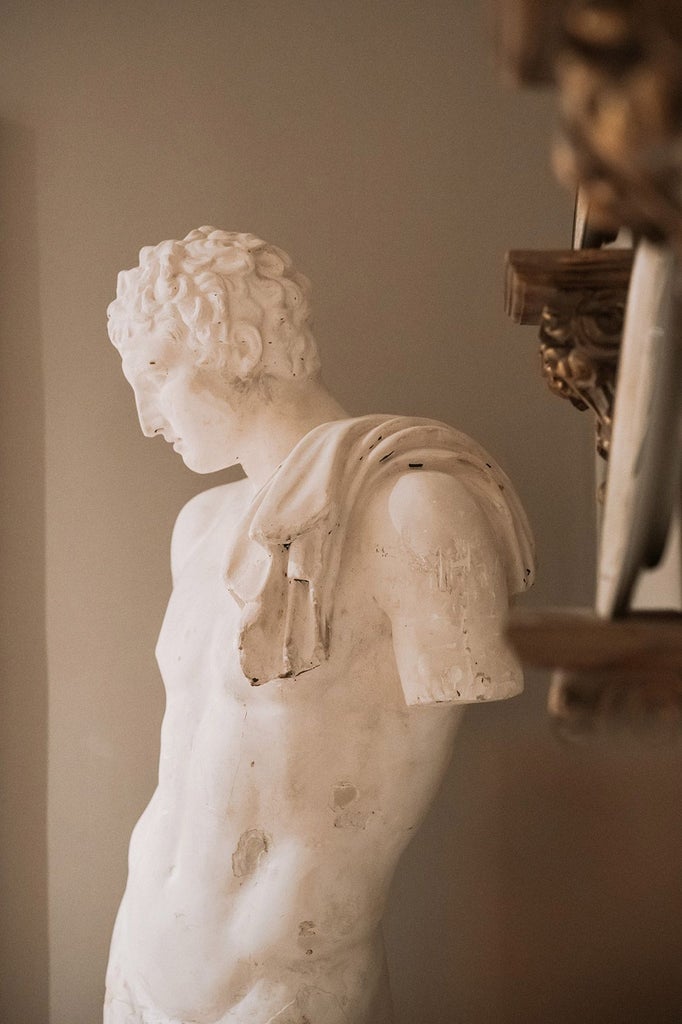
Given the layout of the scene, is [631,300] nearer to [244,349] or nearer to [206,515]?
[244,349]

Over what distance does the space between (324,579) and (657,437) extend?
0.88 meters

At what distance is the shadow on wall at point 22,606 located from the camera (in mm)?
2303

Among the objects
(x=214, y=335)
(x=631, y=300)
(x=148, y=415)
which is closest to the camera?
(x=631, y=300)

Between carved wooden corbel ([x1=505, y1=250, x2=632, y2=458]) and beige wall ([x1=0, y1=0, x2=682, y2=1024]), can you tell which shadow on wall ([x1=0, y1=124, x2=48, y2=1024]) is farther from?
carved wooden corbel ([x1=505, y1=250, x2=632, y2=458])

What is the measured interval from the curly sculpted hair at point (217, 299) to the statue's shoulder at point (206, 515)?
0.24 meters

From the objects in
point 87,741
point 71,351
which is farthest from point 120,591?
point 71,351

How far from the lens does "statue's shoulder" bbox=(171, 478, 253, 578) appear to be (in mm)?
1792

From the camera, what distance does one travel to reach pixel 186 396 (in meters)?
1.64

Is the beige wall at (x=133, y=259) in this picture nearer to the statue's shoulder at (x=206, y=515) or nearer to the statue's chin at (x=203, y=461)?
the statue's shoulder at (x=206, y=515)

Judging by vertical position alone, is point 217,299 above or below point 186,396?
above

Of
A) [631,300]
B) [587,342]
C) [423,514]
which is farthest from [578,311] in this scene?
[631,300]

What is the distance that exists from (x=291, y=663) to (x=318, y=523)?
0.57ft

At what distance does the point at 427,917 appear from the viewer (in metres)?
2.21

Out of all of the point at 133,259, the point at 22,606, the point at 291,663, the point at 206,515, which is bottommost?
the point at 22,606
